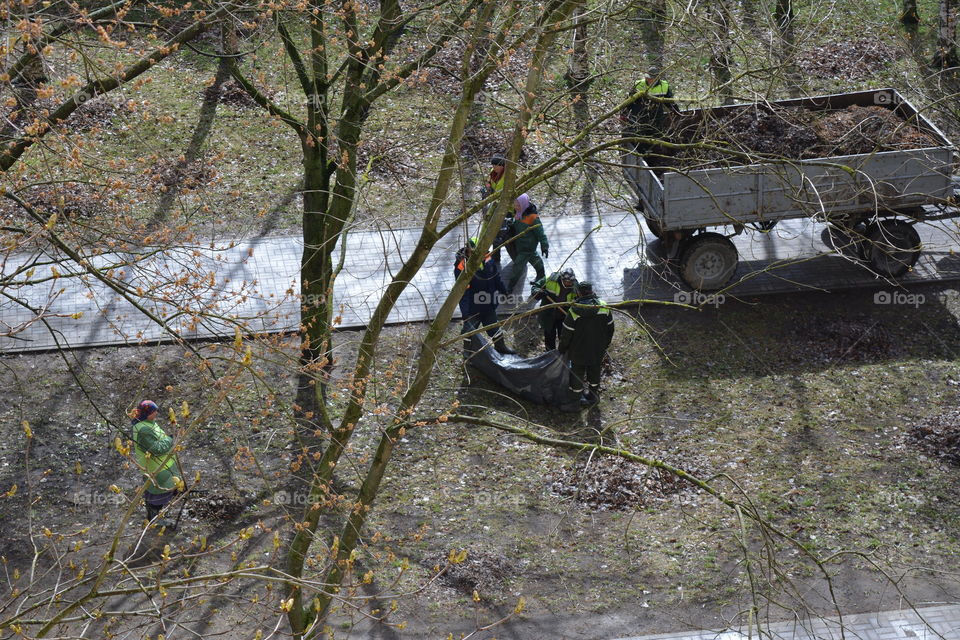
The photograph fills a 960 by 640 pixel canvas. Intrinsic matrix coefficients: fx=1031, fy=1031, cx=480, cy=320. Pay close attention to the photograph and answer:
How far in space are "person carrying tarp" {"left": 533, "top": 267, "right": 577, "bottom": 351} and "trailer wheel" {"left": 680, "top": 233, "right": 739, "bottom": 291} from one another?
6.36 feet

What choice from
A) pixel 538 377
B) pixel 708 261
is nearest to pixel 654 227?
pixel 708 261

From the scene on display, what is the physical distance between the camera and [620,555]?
1005 cm

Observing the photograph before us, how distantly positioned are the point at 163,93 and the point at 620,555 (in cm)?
1277

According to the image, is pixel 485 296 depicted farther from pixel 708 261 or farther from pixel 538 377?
pixel 708 261

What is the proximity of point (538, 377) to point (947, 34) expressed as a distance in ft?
40.4

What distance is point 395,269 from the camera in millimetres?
14383

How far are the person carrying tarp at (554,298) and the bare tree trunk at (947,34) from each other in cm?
1062

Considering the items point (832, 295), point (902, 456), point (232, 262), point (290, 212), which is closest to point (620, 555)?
point (902, 456)

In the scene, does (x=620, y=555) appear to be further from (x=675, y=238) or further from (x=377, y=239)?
(x=377, y=239)

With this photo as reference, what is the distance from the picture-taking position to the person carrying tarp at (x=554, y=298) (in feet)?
37.1

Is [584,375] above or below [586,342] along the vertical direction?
Answer: below

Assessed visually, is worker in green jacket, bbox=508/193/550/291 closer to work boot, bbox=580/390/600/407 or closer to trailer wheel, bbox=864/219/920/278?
work boot, bbox=580/390/600/407

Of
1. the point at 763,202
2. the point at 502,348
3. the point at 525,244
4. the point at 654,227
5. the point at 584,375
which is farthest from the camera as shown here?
the point at 654,227

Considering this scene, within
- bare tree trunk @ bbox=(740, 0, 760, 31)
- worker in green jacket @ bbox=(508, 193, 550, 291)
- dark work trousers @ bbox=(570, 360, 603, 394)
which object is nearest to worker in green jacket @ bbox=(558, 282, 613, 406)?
dark work trousers @ bbox=(570, 360, 603, 394)
